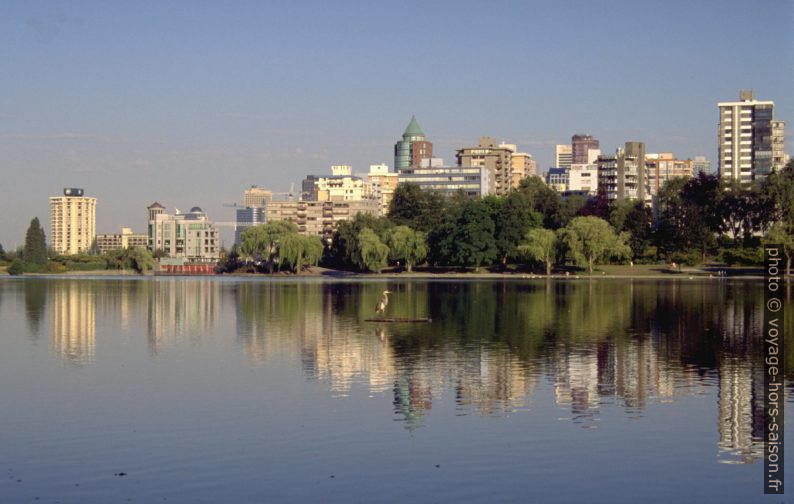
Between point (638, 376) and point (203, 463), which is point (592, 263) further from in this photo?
point (203, 463)

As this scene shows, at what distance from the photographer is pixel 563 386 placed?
2303 centimetres

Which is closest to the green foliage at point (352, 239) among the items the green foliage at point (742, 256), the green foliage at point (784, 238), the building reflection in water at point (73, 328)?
the green foliage at point (742, 256)

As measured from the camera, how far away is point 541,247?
97000mm

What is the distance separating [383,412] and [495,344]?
1242cm

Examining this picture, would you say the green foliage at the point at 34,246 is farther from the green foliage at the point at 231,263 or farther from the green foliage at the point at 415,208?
the green foliage at the point at 415,208

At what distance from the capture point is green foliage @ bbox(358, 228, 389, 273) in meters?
106

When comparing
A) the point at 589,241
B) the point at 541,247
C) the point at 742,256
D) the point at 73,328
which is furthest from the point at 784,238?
the point at 73,328

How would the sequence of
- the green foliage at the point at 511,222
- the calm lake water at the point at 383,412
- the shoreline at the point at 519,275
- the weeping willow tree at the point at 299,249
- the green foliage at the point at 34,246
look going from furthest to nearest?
the green foliage at the point at 34,246 → the weeping willow tree at the point at 299,249 → the green foliage at the point at 511,222 → the shoreline at the point at 519,275 → the calm lake water at the point at 383,412

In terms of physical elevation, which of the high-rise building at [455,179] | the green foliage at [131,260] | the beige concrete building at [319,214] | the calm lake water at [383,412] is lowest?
the calm lake water at [383,412]

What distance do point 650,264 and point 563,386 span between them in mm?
83123

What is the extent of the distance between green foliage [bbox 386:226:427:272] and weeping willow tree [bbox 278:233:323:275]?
884 cm

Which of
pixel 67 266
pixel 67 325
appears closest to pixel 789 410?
pixel 67 325

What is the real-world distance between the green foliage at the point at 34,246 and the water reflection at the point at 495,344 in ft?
282

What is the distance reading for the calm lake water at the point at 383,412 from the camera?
14.7 meters
